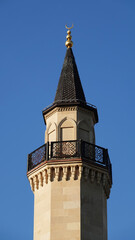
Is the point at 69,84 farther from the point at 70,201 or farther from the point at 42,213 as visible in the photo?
the point at 42,213

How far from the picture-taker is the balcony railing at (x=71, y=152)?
28484 millimetres

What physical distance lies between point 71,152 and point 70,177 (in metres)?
1.32

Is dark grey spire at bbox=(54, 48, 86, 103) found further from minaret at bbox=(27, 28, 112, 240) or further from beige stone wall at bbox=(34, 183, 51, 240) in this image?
beige stone wall at bbox=(34, 183, 51, 240)

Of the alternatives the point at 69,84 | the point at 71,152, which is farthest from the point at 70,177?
the point at 69,84

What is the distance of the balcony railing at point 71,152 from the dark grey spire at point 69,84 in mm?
3108

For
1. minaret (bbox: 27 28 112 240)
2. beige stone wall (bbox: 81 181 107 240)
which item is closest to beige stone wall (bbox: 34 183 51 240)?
minaret (bbox: 27 28 112 240)

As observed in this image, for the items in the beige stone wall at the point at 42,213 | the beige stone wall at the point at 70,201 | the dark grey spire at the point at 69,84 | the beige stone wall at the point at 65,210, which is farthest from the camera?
the dark grey spire at the point at 69,84

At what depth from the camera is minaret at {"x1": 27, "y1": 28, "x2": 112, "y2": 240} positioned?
27156 mm

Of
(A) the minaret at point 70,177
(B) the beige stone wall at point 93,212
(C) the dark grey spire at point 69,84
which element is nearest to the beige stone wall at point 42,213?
(A) the minaret at point 70,177

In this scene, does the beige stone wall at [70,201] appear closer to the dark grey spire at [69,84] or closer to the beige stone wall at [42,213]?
the beige stone wall at [42,213]

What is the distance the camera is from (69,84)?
32.2m

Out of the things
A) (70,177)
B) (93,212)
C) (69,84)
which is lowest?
(93,212)

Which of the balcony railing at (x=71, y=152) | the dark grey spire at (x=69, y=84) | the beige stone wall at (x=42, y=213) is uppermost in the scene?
the dark grey spire at (x=69, y=84)

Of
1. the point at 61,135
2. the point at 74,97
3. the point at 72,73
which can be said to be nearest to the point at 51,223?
the point at 61,135
